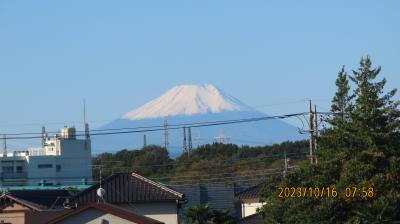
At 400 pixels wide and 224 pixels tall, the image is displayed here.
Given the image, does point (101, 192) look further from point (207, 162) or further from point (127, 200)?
point (207, 162)

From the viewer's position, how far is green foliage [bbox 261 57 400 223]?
2848 centimetres

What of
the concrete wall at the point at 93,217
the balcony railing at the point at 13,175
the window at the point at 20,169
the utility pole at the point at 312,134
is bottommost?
the concrete wall at the point at 93,217

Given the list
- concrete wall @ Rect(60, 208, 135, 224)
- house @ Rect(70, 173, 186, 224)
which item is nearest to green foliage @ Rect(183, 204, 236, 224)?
house @ Rect(70, 173, 186, 224)

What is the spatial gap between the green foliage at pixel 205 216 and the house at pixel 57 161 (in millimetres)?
70124

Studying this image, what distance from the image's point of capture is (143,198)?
43.8 m

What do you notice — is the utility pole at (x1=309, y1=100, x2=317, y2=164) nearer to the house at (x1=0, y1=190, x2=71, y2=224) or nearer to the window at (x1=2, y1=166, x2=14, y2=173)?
the house at (x1=0, y1=190, x2=71, y2=224)

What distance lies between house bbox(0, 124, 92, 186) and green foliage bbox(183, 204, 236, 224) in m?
70.1

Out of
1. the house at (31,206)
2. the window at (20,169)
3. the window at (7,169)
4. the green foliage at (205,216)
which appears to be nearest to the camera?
the green foliage at (205,216)

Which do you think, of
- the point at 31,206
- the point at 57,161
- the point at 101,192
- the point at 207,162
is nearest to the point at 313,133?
the point at 101,192

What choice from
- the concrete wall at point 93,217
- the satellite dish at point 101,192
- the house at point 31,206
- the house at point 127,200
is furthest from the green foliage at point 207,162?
the concrete wall at point 93,217

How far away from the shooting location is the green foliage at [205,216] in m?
38.5

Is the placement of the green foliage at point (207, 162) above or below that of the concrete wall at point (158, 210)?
above

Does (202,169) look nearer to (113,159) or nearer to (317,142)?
(113,159)
